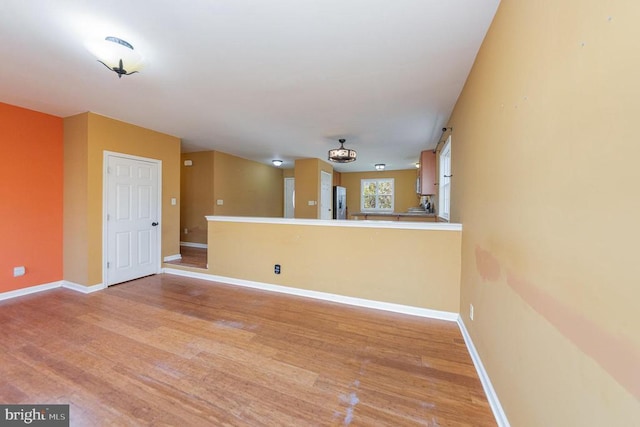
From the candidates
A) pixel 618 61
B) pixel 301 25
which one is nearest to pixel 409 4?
pixel 301 25

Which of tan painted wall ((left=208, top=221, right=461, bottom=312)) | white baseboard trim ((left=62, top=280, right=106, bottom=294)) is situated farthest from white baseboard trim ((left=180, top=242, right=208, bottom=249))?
white baseboard trim ((left=62, top=280, right=106, bottom=294))

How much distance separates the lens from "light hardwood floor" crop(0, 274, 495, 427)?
1.58m

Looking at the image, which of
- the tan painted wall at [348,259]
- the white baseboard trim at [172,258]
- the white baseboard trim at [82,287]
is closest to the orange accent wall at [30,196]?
the white baseboard trim at [82,287]

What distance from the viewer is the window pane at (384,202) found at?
9.08 meters

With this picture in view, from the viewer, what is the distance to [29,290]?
3.52 m

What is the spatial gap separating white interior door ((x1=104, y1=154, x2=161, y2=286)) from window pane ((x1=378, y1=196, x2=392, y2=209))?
6840 millimetres

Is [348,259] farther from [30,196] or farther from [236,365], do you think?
[30,196]

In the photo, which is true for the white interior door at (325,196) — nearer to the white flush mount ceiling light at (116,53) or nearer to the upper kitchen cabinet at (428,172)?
the upper kitchen cabinet at (428,172)

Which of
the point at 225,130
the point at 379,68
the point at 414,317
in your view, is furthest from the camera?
the point at 225,130

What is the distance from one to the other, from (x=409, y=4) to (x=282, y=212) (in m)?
7.45

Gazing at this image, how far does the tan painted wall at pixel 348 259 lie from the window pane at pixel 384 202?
6.13 meters

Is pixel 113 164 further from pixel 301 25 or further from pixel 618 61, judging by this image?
pixel 618 61

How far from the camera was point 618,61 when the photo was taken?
70 cm

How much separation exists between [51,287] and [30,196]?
4.34 ft
